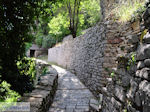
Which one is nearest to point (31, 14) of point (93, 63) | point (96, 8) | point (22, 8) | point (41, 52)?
point (22, 8)

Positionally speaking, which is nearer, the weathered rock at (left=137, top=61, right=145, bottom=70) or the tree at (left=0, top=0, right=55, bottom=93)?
the weathered rock at (left=137, top=61, right=145, bottom=70)

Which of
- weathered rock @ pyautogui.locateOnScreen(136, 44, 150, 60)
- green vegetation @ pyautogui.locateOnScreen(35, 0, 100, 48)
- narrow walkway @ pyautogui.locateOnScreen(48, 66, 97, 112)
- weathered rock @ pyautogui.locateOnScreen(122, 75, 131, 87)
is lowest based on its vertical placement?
narrow walkway @ pyautogui.locateOnScreen(48, 66, 97, 112)

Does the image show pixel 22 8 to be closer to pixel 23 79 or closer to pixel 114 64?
pixel 23 79

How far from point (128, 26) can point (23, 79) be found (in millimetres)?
3690

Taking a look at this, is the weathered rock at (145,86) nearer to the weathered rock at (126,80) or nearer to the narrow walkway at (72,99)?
the weathered rock at (126,80)

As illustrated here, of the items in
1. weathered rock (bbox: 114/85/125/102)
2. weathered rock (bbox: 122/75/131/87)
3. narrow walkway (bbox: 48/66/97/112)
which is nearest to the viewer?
weathered rock (bbox: 122/75/131/87)

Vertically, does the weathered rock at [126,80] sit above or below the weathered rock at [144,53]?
below

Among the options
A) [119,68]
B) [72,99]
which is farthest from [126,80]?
[72,99]

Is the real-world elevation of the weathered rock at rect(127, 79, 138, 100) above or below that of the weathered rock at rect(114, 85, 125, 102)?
above

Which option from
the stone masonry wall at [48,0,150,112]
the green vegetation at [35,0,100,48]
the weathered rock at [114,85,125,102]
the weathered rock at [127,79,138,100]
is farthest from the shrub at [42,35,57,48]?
the weathered rock at [127,79,138,100]

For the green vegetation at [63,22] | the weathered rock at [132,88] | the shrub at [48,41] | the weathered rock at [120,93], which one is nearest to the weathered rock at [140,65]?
the weathered rock at [132,88]

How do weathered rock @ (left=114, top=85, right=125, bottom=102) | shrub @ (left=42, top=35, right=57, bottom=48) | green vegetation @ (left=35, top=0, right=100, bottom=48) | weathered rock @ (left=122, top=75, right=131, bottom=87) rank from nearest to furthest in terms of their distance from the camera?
1. weathered rock @ (left=122, top=75, right=131, bottom=87)
2. weathered rock @ (left=114, top=85, right=125, bottom=102)
3. green vegetation @ (left=35, top=0, right=100, bottom=48)
4. shrub @ (left=42, top=35, right=57, bottom=48)

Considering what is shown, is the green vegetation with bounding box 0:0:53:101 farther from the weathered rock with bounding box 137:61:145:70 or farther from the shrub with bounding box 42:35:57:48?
the shrub with bounding box 42:35:57:48

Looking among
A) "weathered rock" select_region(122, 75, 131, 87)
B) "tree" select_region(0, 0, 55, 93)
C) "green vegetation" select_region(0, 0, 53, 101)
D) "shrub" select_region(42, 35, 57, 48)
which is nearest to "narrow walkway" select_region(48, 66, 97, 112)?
"green vegetation" select_region(0, 0, 53, 101)
